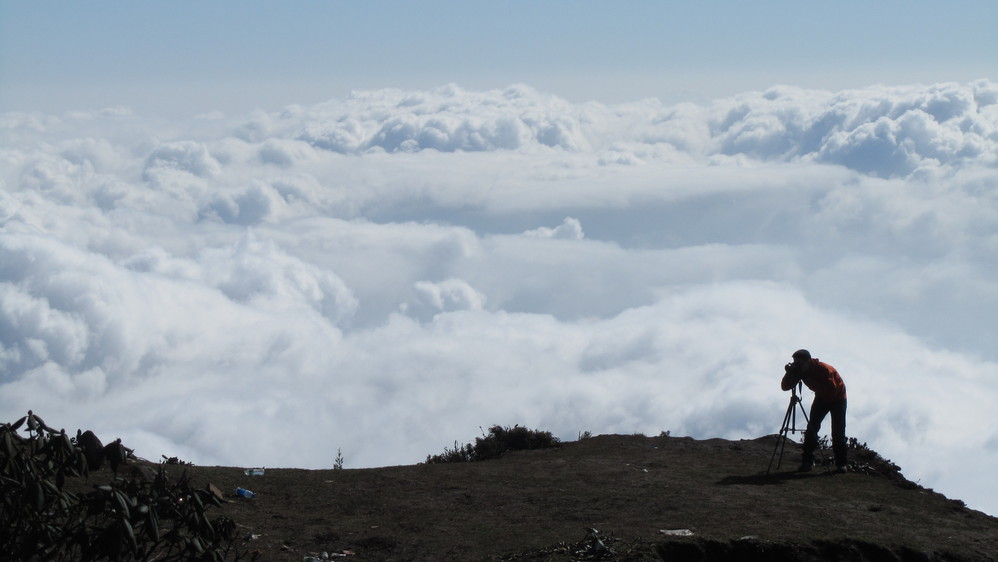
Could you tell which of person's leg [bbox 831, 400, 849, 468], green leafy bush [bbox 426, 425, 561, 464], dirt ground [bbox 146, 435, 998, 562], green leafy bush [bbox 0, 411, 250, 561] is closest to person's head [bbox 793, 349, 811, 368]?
person's leg [bbox 831, 400, 849, 468]

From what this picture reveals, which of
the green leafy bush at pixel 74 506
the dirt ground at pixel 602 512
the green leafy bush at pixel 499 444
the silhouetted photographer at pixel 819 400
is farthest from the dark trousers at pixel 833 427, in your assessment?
the green leafy bush at pixel 74 506

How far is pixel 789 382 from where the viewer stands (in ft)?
39.7

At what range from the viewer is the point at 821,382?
11.9m

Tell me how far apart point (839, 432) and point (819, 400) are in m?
0.51

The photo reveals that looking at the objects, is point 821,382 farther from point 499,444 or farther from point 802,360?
point 499,444

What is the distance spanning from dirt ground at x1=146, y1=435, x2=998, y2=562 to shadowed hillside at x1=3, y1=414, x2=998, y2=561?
0.06 ft

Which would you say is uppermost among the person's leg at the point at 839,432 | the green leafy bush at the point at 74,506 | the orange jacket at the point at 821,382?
the orange jacket at the point at 821,382

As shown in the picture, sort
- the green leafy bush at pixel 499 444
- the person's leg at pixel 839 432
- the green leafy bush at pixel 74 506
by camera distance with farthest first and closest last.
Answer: the green leafy bush at pixel 499 444
the person's leg at pixel 839 432
the green leafy bush at pixel 74 506

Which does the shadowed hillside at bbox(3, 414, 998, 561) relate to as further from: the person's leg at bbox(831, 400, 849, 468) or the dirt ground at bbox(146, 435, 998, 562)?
the person's leg at bbox(831, 400, 849, 468)

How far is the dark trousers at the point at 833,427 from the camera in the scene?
11852 millimetres

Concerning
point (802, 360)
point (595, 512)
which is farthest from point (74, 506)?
point (802, 360)

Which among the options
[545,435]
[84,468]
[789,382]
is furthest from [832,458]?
[84,468]

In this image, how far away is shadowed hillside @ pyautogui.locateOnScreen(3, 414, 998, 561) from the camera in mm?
8211

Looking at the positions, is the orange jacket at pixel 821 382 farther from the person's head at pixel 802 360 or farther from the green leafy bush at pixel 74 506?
the green leafy bush at pixel 74 506
